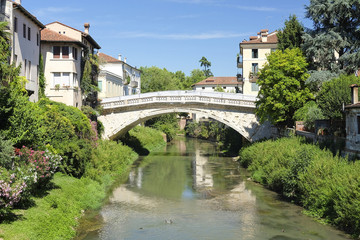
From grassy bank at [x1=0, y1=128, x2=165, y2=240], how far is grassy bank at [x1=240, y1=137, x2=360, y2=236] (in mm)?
10307

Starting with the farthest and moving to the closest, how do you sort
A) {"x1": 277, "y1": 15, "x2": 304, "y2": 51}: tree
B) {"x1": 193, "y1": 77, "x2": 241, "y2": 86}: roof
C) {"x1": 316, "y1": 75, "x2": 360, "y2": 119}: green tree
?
{"x1": 193, "y1": 77, "x2": 241, "y2": 86}: roof
{"x1": 277, "y1": 15, "x2": 304, "y2": 51}: tree
{"x1": 316, "y1": 75, "x2": 360, "y2": 119}: green tree

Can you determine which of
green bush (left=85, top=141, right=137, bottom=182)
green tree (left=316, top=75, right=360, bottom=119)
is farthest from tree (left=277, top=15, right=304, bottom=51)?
green bush (left=85, top=141, right=137, bottom=182)

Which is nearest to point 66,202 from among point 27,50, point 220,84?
point 27,50

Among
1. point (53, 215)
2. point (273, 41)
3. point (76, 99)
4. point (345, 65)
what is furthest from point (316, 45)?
point (53, 215)

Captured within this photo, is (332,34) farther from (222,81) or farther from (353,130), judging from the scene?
(222,81)

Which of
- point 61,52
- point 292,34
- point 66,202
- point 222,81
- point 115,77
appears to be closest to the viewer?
point 66,202

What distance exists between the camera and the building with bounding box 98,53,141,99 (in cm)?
4972

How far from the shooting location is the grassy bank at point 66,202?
558 inches

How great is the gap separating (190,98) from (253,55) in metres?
13.1

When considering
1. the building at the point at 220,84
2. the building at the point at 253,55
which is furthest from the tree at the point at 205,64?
the building at the point at 253,55

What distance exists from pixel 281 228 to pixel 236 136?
29.2 meters

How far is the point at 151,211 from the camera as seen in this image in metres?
21.1

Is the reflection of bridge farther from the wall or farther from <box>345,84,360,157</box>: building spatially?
<box>345,84,360,157</box>: building

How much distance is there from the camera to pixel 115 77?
54656 millimetres
